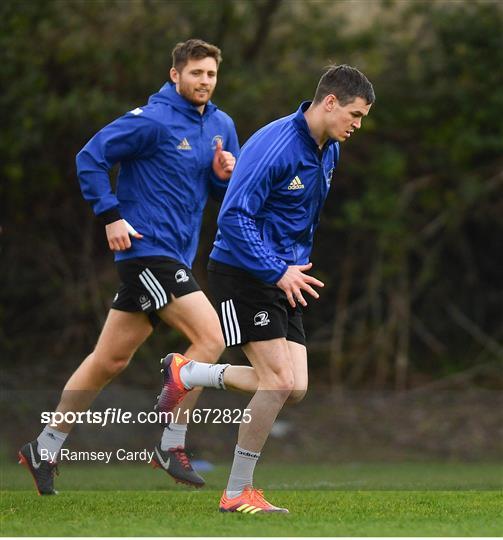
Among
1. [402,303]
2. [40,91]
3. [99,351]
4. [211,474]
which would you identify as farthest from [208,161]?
[402,303]

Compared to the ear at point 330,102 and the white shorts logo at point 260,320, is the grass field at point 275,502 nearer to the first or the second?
the white shorts logo at point 260,320

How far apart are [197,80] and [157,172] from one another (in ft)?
2.13

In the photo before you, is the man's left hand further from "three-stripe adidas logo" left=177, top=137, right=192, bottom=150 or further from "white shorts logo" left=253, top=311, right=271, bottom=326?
"white shorts logo" left=253, top=311, right=271, bottom=326

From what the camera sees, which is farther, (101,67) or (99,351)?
(101,67)

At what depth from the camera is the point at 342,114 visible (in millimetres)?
6012

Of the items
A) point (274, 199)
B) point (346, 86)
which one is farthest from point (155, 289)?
point (346, 86)

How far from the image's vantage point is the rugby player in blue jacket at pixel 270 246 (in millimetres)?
5840

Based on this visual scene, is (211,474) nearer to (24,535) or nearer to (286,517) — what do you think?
(286,517)

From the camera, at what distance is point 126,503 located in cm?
652

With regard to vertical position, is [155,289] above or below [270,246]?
below

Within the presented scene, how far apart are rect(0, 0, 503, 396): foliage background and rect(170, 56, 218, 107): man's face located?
5278 millimetres

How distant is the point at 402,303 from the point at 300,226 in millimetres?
7916

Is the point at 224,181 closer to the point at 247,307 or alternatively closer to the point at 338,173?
the point at 247,307

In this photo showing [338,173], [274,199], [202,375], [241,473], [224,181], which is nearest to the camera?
[241,473]
